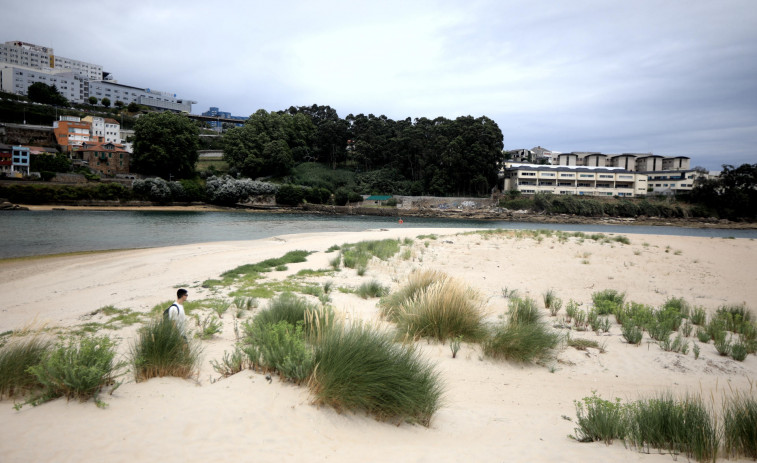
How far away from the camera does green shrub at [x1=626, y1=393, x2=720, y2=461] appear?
10.6 feet

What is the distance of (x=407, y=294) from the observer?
28.9 feet

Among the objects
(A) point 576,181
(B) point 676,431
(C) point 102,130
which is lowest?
(B) point 676,431

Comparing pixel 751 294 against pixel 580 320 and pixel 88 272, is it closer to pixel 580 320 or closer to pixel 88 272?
pixel 580 320

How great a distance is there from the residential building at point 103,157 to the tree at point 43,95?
189 ft

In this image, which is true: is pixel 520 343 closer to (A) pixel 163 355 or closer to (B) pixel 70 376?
(A) pixel 163 355

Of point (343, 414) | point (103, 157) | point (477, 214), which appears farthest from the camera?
point (477, 214)

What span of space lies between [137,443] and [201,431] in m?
0.48

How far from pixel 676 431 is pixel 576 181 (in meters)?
104

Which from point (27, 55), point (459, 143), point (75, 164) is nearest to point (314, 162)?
point (459, 143)

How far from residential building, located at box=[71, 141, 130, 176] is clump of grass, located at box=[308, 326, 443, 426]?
304 feet

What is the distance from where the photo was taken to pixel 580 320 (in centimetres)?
836

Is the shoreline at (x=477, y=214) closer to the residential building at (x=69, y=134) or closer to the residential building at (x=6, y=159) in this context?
the residential building at (x=6, y=159)

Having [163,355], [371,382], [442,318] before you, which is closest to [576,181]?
[442,318]

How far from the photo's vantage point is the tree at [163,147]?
81625mm
